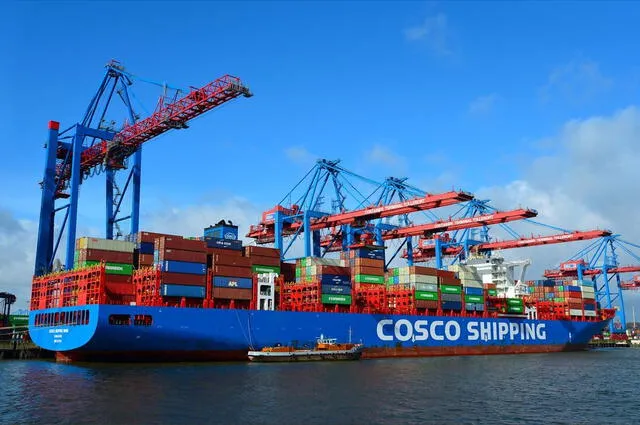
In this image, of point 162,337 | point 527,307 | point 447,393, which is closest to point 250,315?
point 162,337

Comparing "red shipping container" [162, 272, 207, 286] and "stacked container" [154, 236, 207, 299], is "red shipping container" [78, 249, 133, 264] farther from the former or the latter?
"red shipping container" [162, 272, 207, 286]

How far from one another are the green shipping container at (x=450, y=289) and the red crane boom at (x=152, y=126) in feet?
97.3

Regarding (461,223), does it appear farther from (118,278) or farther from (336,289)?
(118,278)

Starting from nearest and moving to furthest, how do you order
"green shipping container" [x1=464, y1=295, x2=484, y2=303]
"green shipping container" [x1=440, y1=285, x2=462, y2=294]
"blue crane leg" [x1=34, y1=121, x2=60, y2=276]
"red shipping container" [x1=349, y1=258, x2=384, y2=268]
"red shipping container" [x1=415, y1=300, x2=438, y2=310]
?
"blue crane leg" [x1=34, y1=121, x2=60, y2=276], "red shipping container" [x1=349, y1=258, x2=384, y2=268], "red shipping container" [x1=415, y1=300, x2=438, y2=310], "green shipping container" [x1=440, y1=285, x2=462, y2=294], "green shipping container" [x1=464, y1=295, x2=484, y2=303]

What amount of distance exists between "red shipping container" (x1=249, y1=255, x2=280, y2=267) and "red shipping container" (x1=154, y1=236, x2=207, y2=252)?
17.0ft

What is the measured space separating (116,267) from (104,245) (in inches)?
71.8

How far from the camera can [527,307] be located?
217 ft

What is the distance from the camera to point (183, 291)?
4003 centimetres

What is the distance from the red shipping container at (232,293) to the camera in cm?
4191

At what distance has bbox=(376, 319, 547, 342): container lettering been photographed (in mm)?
51125

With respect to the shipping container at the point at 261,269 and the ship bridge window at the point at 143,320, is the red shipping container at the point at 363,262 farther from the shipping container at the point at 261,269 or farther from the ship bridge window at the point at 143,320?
the ship bridge window at the point at 143,320

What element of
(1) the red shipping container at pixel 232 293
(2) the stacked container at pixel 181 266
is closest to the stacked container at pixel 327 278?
(1) the red shipping container at pixel 232 293

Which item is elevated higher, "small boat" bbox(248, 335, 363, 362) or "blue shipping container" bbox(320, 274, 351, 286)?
"blue shipping container" bbox(320, 274, 351, 286)

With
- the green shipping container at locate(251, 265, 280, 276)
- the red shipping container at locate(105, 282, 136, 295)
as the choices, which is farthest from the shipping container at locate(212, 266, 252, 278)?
the red shipping container at locate(105, 282, 136, 295)
